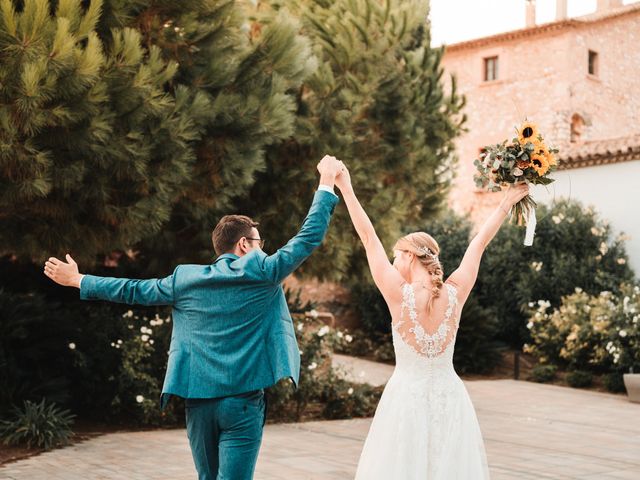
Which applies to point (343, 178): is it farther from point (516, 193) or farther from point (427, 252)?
point (516, 193)

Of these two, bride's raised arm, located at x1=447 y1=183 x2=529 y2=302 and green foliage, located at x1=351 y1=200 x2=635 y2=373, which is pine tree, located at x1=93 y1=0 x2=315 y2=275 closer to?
bride's raised arm, located at x1=447 y1=183 x2=529 y2=302

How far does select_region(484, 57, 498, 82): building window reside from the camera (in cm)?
3050

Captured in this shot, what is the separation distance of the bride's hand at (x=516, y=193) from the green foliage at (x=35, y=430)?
541 centimetres

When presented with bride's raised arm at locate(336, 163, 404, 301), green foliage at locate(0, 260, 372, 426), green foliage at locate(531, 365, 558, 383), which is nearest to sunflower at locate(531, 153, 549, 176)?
bride's raised arm at locate(336, 163, 404, 301)

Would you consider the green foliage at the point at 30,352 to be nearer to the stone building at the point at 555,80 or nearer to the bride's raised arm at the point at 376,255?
the bride's raised arm at the point at 376,255

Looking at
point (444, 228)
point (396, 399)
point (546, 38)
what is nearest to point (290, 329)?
point (396, 399)

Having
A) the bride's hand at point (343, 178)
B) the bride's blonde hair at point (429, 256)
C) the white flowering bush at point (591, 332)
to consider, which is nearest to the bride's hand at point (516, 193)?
the bride's blonde hair at point (429, 256)

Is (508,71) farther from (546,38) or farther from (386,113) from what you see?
(386,113)

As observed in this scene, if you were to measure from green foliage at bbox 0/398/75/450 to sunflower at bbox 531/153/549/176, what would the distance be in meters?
5.59

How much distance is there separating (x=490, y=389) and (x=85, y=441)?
7879mm

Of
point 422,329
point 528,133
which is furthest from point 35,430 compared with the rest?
point 528,133

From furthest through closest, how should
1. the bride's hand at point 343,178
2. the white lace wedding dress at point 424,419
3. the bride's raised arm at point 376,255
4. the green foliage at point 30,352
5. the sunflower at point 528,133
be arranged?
the green foliage at point 30,352
the sunflower at point 528,133
the white lace wedding dress at point 424,419
the bride's raised arm at point 376,255
the bride's hand at point 343,178

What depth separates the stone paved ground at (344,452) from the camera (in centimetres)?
716

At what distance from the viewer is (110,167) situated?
731 centimetres
